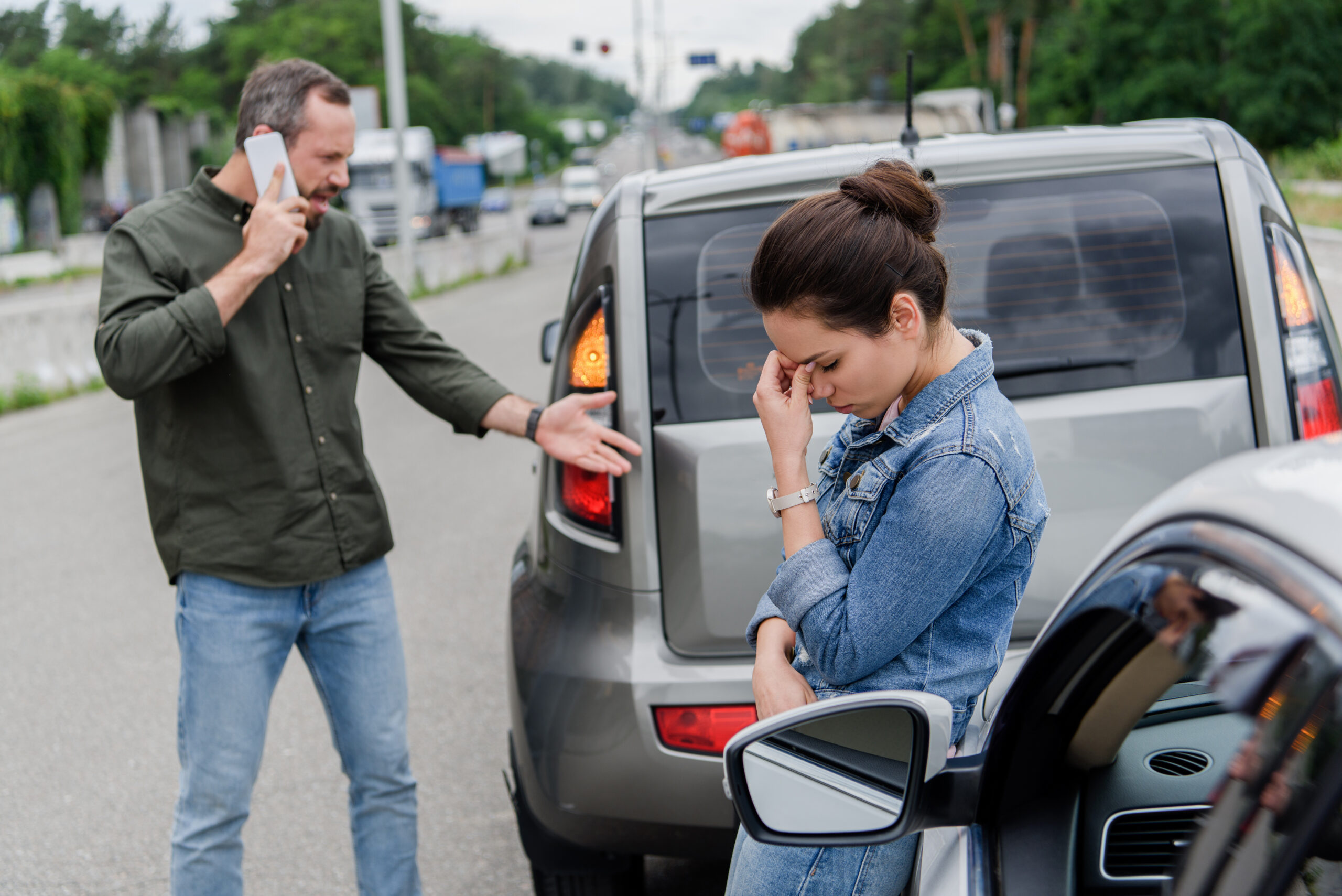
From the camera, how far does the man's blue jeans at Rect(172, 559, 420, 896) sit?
2604mm

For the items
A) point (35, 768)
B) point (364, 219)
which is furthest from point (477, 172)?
point (35, 768)

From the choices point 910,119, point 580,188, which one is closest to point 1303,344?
point 910,119

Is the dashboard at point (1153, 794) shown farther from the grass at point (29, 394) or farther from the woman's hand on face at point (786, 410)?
the grass at point (29, 394)

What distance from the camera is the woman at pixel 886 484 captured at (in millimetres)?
1516

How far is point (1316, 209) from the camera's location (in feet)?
105

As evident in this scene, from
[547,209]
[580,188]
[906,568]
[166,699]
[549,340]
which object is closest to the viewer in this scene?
[906,568]

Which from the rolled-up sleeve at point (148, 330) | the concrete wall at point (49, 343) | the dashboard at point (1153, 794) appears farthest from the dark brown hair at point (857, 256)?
the concrete wall at point (49, 343)

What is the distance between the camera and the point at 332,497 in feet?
9.10

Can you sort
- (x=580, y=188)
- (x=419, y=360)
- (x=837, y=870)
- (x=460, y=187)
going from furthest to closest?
(x=580, y=188) < (x=460, y=187) < (x=419, y=360) < (x=837, y=870)

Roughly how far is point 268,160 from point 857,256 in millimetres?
1593

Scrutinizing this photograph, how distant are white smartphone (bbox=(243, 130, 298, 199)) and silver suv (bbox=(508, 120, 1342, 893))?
2.34 ft

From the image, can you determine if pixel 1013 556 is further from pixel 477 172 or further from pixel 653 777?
pixel 477 172

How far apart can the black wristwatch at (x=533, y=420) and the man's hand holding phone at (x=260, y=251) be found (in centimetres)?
68

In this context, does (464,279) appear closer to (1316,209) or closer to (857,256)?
(1316,209)
